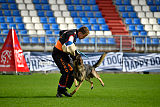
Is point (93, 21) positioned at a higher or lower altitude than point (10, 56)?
higher

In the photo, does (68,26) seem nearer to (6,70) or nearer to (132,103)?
(6,70)

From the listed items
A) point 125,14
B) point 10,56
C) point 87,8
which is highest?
point 87,8

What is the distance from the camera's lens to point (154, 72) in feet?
61.1

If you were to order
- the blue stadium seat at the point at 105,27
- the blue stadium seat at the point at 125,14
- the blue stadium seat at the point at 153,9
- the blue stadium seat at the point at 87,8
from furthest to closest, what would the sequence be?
1. the blue stadium seat at the point at 153,9
2. the blue stadium seat at the point at 125,14
3. the blue stadium seat at the point at 87,8
4. the blue stadium seat at the point at 105,27

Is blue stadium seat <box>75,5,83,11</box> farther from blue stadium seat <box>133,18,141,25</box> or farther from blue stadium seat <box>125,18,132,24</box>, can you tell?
blue stadium seat <box>133,18,141,25</box>

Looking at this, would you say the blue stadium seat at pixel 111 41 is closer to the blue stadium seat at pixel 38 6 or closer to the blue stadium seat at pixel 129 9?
the blue stadium seat at pixel 129 9

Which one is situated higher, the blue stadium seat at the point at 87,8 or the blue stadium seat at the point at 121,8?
the blue stadium seat at the point at 87,8

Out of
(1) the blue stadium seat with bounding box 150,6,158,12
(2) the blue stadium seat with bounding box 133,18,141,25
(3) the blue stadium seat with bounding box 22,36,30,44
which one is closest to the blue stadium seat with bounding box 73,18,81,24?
(2) the blue stadium seat with bounding box 133,18,141,25

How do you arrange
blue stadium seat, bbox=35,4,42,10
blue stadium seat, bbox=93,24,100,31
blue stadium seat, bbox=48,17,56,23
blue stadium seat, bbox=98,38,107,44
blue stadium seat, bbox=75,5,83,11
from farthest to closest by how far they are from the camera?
blue stadium seat, bbox=75,5,83,11 < blue stadium seat, bbox=35,4,42,10 < blue stadium seat, bbox=48,17,56,23 < blue stadium seat, bbox=93,24,100,31 < blue stadium seat, bbox=98,38,107,44

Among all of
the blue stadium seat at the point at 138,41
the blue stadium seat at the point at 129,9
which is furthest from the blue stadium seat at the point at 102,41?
the blue stadium seat at the point at 129,9

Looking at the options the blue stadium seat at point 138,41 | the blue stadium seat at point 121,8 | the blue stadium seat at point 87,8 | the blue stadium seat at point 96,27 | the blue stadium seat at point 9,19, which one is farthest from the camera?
the blue stadium seat at point 121,8

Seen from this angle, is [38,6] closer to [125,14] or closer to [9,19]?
[9,19]

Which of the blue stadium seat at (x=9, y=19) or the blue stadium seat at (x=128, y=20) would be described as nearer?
the blue stadium seat at (x=9, y=19)

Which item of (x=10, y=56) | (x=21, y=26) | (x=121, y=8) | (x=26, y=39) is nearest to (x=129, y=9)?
(x=121, y=8)
